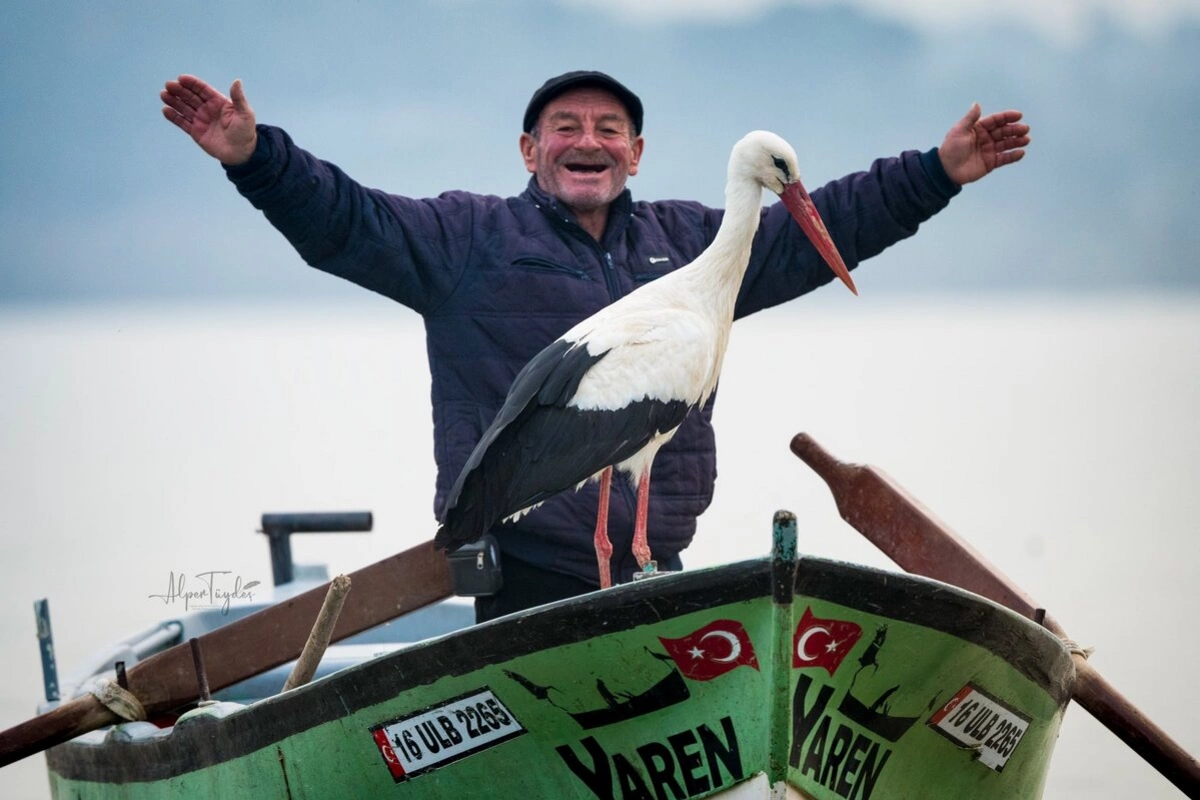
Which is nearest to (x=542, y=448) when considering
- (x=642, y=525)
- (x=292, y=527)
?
(x=642, y=525)

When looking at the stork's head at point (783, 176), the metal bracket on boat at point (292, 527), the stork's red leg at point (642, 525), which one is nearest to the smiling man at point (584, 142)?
the stork's head at point (783, 176)

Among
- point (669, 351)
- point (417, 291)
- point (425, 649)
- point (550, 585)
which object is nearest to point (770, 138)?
point (669, 351)

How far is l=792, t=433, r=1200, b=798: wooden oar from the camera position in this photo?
135 inches

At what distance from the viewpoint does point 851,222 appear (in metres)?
3.97

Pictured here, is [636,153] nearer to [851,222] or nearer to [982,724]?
[851,222]

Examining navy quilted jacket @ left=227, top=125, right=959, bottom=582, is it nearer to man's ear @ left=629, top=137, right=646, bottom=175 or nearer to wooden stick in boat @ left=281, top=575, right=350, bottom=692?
man's ear @ left=629, top=137, right=646, bottom=175

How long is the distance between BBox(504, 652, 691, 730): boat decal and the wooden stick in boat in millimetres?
525

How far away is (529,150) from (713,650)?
1.64 metres

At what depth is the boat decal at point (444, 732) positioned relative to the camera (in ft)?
9.39

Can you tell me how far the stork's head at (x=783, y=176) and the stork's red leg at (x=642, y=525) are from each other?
0.62 metres

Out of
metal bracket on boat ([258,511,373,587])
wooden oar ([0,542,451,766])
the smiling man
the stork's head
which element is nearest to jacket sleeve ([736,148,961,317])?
the stork's head

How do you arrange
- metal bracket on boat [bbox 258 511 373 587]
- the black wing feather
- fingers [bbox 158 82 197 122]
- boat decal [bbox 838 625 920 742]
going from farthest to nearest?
metal bracket on boat [bbox 258 511 373 587] < fingers [bbox 158 82 197 122] < the black wing feather < boat decal [bbox 838 625 920 742]

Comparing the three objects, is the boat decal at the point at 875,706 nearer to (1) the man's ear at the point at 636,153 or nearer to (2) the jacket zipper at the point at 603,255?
(2) the jacket zipper at the point at 603,255

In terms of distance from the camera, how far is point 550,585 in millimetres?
3826
